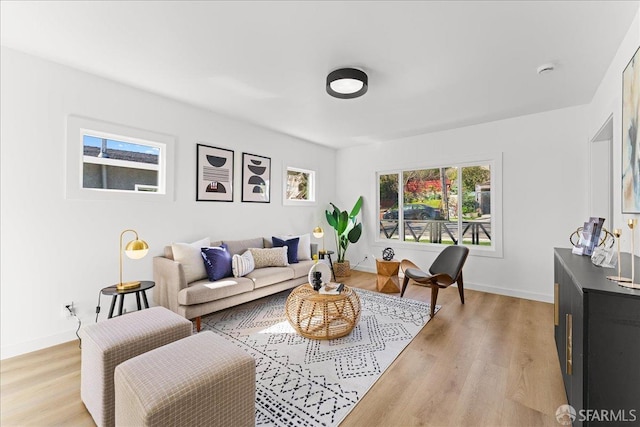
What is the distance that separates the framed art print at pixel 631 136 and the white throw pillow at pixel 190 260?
369 cm

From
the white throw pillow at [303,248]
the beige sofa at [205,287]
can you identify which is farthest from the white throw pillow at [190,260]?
the white throw pillow at [303,248]

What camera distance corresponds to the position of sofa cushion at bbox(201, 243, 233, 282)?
3055 millimetres

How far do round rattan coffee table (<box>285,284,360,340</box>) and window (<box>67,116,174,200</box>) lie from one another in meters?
2.09

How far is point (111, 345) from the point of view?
154 cm

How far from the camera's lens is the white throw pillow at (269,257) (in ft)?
11.9

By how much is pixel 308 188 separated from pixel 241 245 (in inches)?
81.6

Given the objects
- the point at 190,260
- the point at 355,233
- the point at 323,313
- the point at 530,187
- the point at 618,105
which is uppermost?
the point at 618,105

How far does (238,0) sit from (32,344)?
331cm

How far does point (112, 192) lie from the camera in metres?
2.85

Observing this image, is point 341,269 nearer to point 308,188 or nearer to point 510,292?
point 308,188

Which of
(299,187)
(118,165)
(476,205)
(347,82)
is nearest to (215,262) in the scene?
(118,165)

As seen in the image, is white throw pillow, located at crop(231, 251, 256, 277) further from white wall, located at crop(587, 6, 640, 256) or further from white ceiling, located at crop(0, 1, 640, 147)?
white wall, located at crop(587, 6, 640, 256)

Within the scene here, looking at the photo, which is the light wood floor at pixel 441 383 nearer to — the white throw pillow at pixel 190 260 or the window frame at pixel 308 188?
the white throw pillow at pixel 190 260

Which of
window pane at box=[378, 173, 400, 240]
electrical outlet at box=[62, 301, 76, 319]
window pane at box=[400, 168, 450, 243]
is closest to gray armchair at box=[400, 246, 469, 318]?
window pane at box=[400, 168, 450, 243]
